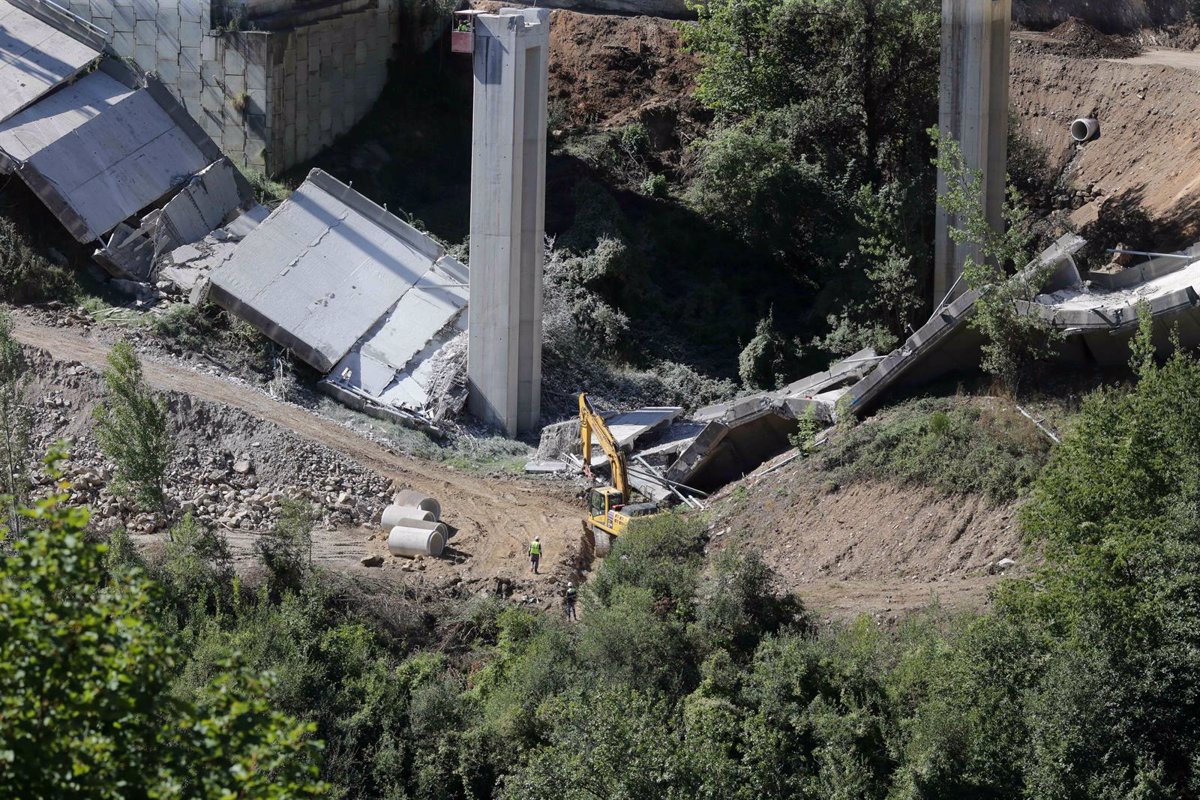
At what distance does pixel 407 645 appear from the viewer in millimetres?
25484

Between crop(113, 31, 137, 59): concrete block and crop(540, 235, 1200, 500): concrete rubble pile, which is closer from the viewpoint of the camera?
crop(540, 235, 1200, 500): concrete rubble pile

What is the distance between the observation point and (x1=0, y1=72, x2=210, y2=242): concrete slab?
33.9 m

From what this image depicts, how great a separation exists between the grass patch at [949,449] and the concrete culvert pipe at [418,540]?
6.73 metres

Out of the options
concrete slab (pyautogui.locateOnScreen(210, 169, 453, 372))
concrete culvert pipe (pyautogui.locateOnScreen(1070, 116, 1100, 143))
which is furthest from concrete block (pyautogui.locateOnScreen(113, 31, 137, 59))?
concrete culvert pipe (pyautogui.locateOnScreen(1070, 116, 1100, 143))

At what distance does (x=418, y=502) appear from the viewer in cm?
2881

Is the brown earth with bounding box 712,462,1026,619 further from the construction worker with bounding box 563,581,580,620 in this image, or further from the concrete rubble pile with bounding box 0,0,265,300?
the concrete rubble pile with bounding box 0,0,265,300

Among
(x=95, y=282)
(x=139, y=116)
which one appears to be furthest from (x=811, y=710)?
(x=139, y=116)

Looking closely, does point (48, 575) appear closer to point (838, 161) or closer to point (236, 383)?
point (236, 383)

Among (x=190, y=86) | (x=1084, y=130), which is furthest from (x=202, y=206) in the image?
(x=1084, y=130)

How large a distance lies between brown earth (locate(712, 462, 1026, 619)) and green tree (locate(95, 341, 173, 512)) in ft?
30.4

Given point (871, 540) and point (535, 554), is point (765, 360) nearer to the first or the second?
point (871, 540)

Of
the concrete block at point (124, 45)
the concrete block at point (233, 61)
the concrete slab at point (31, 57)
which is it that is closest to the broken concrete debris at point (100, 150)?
the concrete slab at point (31, 57)

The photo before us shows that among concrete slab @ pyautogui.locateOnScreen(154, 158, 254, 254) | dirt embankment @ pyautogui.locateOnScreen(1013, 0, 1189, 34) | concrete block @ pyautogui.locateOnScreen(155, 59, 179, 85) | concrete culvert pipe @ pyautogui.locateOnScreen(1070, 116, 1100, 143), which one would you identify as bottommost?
concrete slab @ pyautogui.locateOnScreen(154, 158, 254, 254)

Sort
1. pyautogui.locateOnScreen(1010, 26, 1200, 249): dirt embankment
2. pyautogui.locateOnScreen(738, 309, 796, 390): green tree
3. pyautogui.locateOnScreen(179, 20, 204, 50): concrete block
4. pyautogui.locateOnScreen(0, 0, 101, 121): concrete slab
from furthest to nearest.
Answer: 1. pyautogui.locateOnScreen(179, 20, 204, 50): concrete block
2. pyautogui.locateOnScreen(1010, 26, 1200, 249): dirt embankment
3. pyautogui.locateOnScreen(738, 309, 796, 390): green tree
4. pyautogui.locateOnScreen(0, 0, 101, 121): concrete slab
